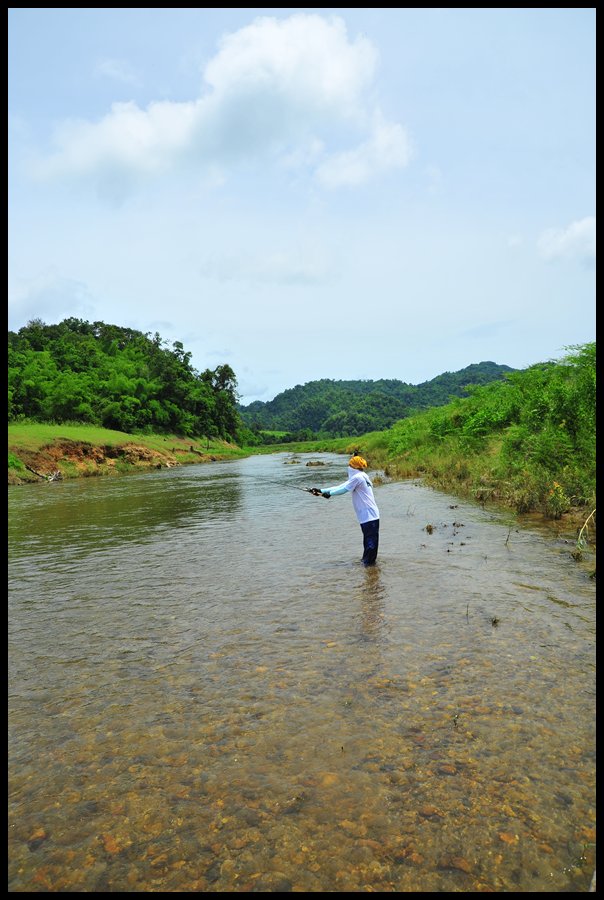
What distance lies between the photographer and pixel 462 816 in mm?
3576

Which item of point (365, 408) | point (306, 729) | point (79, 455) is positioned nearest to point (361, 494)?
point (306, 729)

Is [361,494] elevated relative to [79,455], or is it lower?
lower

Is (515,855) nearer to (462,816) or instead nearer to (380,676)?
(462,816)

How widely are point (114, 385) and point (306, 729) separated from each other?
2641 inches

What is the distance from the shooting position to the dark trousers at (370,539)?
34.0 feet

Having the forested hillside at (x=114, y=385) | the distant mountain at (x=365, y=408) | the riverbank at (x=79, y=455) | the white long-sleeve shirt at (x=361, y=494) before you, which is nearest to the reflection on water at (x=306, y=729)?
the white long-sleeve shirt at (x=361, y=494)

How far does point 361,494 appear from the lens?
10.5 metres

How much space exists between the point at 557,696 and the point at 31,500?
969 inches

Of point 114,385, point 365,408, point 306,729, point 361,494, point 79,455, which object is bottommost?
point 306,729

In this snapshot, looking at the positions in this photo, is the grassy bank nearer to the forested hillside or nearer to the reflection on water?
the forested hillside

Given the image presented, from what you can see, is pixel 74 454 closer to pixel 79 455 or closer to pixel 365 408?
pixel 79 455

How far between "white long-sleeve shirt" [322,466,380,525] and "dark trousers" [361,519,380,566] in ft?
0.39

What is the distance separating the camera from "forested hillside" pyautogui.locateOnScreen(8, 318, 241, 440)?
182 feet

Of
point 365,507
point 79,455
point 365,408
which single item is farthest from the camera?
point 365,408
